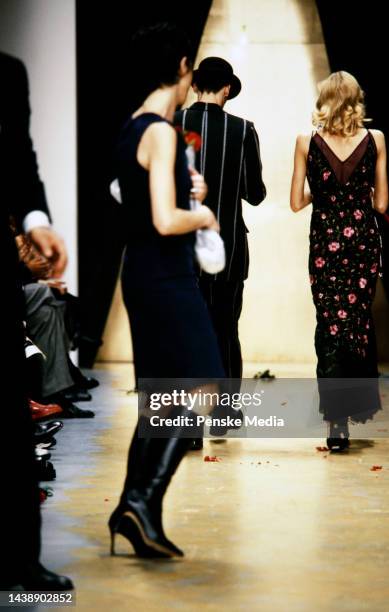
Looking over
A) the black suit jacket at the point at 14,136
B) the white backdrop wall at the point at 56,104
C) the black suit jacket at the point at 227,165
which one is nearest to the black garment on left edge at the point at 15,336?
the black suit jacket at the point at 14,136

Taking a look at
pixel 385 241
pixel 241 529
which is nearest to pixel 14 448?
pixel 241 529

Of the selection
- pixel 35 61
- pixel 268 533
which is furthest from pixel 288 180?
pixel 268 533

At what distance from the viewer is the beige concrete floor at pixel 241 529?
8.93ft

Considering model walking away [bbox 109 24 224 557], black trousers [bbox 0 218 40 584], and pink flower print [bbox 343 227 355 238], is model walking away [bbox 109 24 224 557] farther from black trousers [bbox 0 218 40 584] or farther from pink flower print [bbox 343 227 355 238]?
pink flower print [bbox 343 227 355 238]

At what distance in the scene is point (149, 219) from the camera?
295 cm

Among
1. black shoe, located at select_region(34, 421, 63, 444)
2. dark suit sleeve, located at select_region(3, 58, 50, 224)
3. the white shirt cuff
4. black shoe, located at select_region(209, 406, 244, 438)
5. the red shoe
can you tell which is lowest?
black shoe, located at select_region(209, 406, 244, 438)

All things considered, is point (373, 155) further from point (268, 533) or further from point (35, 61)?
point (35, 61)

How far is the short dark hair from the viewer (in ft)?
9.85

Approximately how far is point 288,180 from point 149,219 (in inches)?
225

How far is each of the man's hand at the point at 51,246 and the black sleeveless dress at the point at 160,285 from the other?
552 millimetres

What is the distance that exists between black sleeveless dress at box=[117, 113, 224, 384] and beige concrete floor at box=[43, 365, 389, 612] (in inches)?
19.5

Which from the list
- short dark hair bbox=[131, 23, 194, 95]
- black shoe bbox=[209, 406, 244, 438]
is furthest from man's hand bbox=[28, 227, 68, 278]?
black shoe bbox=[209, 406, 244, 438]

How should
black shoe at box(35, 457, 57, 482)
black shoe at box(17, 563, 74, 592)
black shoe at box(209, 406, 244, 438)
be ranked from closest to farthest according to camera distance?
black shoe at box(17, 563, 74, 592)
black shoe at box(35, 457, 57, 482)
black shoe at box(209, 406, 244, 438)

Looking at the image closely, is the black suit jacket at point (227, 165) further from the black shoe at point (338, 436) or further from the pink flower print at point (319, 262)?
the black shoe at point (338, 436)
